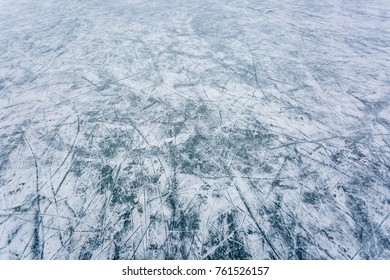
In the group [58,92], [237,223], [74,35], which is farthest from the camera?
[74,35]

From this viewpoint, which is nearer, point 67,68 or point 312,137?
point 312,137

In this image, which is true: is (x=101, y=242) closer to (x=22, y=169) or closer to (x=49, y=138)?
(x=22, y=169)

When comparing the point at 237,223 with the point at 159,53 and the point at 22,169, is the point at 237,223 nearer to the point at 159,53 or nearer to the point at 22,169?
the point at 22,169
